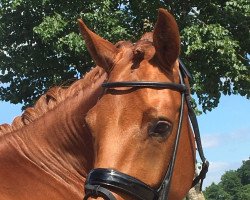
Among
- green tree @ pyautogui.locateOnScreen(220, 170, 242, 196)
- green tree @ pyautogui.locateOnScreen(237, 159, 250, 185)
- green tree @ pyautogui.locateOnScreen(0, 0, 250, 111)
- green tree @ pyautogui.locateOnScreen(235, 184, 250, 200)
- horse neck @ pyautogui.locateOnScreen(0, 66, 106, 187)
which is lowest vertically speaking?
horse neck @ pyautogui.locateOnScreen(0, 66, 106, 187)

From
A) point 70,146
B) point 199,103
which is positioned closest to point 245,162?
point 199,103

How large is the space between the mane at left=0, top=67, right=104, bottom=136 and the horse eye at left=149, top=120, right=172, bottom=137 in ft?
2.92

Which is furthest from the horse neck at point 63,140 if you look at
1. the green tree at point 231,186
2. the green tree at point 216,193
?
the green tree at point 216,193

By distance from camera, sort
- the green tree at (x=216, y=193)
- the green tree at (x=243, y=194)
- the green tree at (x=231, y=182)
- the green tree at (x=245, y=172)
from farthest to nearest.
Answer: the green tree at (x=245, y=172)
the green tree at (x=231, y=182)
the green tree at (x=216, y=193)
the green tree at (x=243, y=194)

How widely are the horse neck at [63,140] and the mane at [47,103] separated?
5 cm

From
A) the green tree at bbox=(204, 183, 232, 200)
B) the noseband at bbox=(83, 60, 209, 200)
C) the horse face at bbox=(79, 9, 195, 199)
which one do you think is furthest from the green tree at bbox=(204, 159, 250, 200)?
the noseband at bbox=(83, 60, 209, 200)

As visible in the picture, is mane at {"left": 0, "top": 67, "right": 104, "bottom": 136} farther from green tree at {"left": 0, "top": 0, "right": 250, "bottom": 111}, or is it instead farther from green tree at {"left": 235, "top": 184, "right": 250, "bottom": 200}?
green tree at {"left": 235, "top": 184, "right": 250, "bottom": 200}

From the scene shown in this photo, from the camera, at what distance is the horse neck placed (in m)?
3.66

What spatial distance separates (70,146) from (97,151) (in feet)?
2.15

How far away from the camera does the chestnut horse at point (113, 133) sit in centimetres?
299

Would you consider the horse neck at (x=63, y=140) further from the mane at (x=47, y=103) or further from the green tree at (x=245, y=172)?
the green tree at (x=245, y=172)

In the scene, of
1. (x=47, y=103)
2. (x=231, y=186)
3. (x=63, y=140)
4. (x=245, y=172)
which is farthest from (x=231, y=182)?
(x=63, y=140)

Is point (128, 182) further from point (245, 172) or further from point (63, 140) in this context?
point (245, 172)

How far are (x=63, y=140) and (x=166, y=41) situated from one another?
99cm
